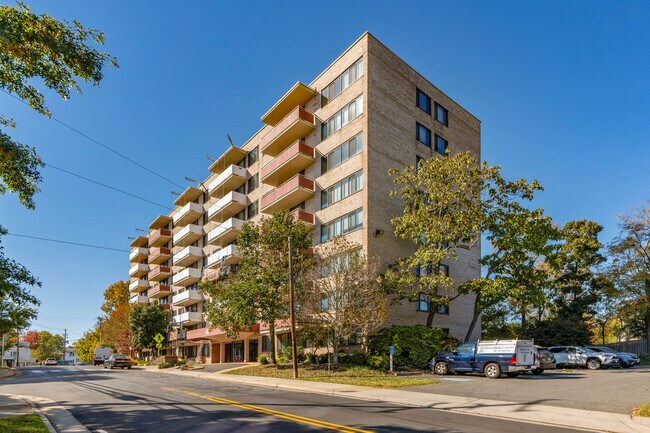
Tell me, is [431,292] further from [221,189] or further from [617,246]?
[221,189]

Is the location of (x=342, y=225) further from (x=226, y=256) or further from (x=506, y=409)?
(x=506, y=409)

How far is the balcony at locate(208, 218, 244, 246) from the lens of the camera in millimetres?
45969

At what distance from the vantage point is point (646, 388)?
17.3 metres

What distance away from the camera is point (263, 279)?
28.6 metres

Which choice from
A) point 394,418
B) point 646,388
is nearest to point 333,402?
point 394,418

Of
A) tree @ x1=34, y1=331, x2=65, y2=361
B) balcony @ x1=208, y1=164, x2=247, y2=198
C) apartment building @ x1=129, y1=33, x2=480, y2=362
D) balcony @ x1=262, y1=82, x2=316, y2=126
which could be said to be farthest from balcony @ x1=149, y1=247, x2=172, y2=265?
tree @ x1=34, y1=331, x2=65, y2=361

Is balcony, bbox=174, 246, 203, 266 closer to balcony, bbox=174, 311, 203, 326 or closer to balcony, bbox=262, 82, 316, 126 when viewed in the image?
balcony, bbox=174, 311, 203, 326

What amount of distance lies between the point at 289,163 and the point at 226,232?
43.4 ft

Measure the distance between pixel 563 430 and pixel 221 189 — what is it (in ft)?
148

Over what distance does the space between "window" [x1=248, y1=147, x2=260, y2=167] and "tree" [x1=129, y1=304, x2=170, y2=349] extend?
25177mm

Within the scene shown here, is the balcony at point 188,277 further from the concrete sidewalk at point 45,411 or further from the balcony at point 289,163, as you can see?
the concrete sidewalk at point 45,411

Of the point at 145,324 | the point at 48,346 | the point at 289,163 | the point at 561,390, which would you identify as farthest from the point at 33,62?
the point at 48,346

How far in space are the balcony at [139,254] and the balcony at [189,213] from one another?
65.9 feet

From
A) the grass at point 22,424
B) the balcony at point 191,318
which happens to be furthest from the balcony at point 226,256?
the grass at point 22,424
